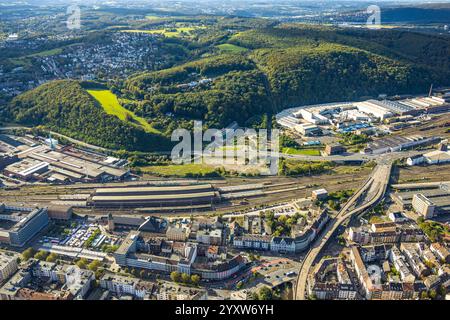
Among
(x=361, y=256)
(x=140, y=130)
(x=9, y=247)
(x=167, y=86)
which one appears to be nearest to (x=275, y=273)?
(x=361, y=256)

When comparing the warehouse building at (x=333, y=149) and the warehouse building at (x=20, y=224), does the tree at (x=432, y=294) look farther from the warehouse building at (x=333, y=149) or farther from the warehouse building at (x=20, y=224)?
the warehouse building at (x=20, y=224)

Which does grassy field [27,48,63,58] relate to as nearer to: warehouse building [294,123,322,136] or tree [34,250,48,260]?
warehouse building [294,123,322,136]

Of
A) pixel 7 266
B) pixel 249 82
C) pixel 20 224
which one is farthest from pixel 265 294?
pixel 249 82

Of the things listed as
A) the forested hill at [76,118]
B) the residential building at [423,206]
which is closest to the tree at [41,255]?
the forested hill at [76,118]

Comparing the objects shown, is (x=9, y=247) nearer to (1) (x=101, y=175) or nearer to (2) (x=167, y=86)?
(1) (x=101, y=175)

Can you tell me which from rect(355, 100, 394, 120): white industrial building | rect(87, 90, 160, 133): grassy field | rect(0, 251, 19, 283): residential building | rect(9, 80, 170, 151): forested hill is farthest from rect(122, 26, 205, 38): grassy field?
rect(0, 251, 19, 283): residential building

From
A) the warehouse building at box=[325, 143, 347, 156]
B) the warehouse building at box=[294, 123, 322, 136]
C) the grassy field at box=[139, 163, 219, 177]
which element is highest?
the warehouse building at box=[294, 123, 322, 136]

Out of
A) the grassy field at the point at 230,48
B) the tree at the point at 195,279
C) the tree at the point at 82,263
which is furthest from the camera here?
the grassy field at the point at 230,48
